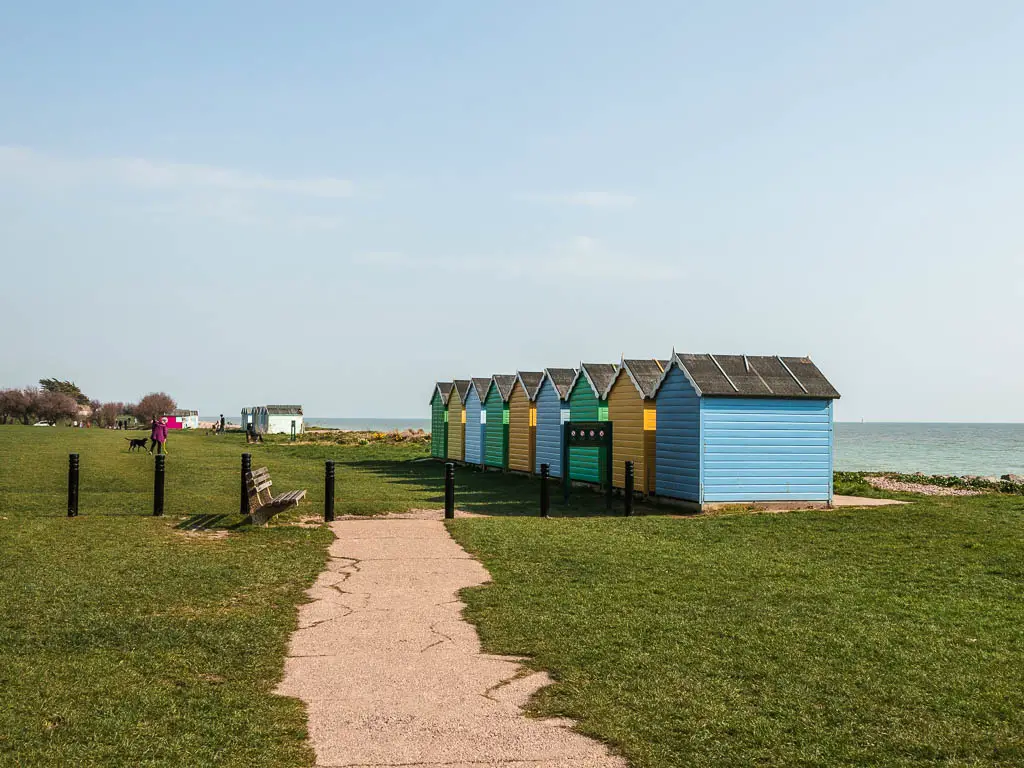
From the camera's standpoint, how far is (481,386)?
1357 inches

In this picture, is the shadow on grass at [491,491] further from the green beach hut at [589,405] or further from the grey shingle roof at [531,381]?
the grey shingle roof at [531,381]

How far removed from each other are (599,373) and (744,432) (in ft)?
20.4

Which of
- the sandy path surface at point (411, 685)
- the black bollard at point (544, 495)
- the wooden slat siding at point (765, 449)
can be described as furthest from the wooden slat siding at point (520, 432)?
the sandy path surface at point (411, 685)

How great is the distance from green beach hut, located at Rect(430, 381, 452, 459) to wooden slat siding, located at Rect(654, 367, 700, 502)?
734 inches

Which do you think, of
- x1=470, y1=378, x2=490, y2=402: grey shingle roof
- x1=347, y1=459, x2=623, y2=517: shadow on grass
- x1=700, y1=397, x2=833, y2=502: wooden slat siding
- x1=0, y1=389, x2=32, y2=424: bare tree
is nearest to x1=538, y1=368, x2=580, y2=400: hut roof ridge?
x1=347, y1=459, x2=623, y2=517: shadow on grass

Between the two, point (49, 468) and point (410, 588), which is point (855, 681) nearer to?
point (410, 588)

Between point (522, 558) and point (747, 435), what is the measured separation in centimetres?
890

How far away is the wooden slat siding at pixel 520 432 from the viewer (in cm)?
2925

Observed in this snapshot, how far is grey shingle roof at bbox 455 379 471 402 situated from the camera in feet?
120

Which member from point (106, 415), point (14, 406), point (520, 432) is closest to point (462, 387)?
point (520, 432)

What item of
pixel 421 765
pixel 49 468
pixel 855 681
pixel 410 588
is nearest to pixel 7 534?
pixel 410 588

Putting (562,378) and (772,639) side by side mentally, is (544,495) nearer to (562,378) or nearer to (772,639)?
(772,639)

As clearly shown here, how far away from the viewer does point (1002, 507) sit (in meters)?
19.6

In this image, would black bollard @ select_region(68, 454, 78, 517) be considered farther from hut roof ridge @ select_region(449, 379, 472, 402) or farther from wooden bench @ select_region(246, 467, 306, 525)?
hut roof ridge @ select_region(449, 379, 472, 402)
